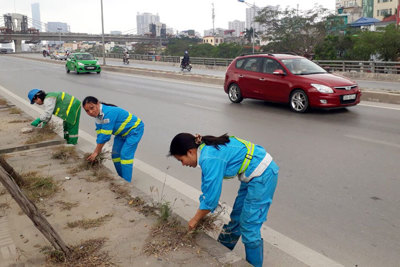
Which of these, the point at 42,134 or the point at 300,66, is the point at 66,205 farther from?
the point at 300,66

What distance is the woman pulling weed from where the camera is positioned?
6297mm

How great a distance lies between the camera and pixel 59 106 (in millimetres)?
6535

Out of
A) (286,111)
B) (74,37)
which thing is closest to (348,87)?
(286,111)

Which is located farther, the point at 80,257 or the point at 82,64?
the point at 82,64

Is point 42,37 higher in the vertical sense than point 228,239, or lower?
higher

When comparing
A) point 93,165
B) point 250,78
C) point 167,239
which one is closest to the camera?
point 167,239

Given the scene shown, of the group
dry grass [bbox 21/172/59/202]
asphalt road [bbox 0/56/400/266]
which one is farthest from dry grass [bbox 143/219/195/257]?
dry grass [bbox 21/172/59/202]

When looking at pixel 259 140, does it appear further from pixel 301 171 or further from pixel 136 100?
pixel 136 100

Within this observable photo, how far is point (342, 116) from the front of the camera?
32.0 feet

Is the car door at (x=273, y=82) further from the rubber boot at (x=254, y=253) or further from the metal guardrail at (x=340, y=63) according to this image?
the rubber boot at (x=254, y=253)

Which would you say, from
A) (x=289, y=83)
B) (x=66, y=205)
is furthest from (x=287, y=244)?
(x=289, y=83)

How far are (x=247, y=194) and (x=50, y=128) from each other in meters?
5.58

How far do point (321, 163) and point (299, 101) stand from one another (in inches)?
188

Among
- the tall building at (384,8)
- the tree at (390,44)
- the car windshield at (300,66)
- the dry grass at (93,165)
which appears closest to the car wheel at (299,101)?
the car windshield at (300,66)
